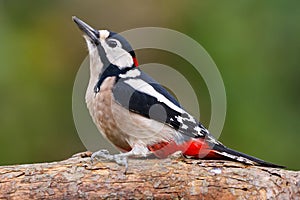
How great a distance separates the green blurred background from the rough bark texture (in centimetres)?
208

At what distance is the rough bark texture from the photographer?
2.73 meters

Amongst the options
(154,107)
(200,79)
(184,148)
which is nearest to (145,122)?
(154,107)

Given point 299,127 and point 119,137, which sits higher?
point 299,127

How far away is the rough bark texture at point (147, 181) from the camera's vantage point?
8.95 ft

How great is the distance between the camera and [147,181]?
2.75 m

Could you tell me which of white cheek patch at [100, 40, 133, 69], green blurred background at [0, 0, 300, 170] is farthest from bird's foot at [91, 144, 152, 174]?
green blurred background at [0, 0, 300, 170]

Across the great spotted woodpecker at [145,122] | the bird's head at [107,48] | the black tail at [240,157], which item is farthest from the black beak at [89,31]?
the black tail at [240,157]

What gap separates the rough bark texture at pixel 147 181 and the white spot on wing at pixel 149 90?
382 millimetres

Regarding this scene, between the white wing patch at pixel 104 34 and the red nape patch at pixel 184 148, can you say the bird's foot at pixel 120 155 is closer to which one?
the red nape patch at pixel 184 148

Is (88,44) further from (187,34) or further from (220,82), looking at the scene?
(187,34)

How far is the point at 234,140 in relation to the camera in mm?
4934

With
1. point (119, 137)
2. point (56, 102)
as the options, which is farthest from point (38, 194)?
point (56, 102)

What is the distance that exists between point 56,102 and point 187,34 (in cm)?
114

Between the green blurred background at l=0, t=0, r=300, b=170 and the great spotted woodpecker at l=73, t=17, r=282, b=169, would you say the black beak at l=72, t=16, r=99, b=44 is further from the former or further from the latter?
the green blurred background at l=0, t=0, r=300, b=170
